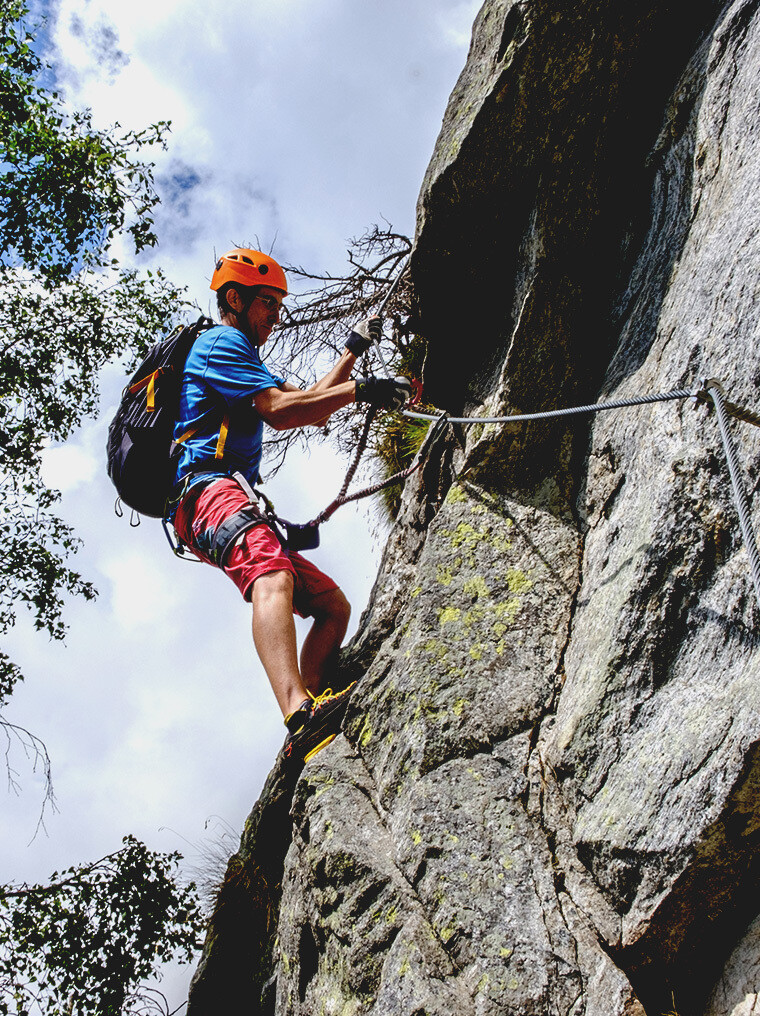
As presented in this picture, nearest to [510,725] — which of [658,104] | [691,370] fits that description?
[691,370]

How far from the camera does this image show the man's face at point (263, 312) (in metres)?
5.96

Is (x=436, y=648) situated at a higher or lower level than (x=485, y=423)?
lower

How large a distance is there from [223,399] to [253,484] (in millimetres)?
568

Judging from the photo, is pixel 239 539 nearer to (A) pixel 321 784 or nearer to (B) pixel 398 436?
(A) pixel 321 784

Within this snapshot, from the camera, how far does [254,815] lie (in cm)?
539

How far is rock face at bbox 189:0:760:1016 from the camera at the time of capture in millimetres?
3270

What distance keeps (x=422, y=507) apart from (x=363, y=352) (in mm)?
1075

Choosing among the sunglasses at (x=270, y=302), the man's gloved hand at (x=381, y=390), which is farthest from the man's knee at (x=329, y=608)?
the sunglasses at (x=270, y=302)

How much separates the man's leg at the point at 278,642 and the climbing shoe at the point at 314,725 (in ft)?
0.22

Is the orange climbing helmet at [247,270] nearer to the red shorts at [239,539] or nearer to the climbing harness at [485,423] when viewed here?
the climbing harness at [485,423]

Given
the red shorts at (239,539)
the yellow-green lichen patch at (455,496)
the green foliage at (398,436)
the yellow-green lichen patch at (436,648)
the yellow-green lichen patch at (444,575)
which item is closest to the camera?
the yellow-green lichen patch at (436,648)

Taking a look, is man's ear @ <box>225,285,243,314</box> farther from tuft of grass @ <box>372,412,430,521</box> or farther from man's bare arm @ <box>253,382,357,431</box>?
tuft of grass @ <box>372,412,430,521</box>

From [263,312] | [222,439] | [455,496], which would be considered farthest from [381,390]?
[263,312]

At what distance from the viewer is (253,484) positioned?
543 cm
